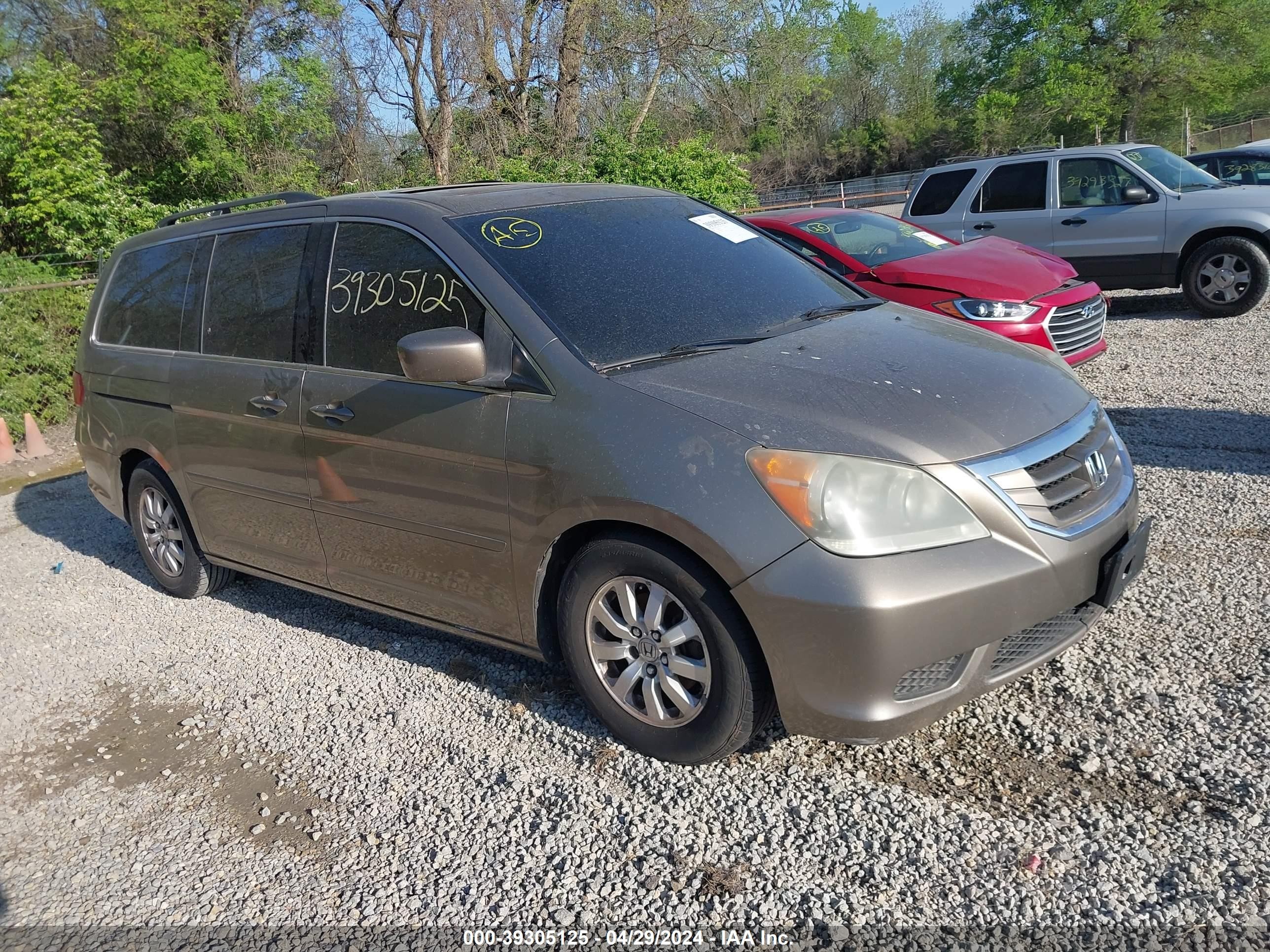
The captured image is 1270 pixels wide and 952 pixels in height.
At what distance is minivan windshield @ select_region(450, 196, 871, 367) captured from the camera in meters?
3.63

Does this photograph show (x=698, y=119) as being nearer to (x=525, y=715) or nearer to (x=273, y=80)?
(x=273, y=80)

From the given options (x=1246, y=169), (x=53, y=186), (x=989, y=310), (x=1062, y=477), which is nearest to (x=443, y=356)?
(x=1062, y=477)

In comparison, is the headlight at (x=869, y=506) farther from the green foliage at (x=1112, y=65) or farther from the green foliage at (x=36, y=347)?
the green foliage at (x=1112, y=65)

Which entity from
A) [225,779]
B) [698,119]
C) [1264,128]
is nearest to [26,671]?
[225,779]

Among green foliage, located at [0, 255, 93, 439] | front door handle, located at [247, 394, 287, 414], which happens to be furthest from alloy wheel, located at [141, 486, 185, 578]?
green foliage, located at [0, 255, 93, 439]

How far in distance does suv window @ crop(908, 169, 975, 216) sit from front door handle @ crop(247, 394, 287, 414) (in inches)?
355

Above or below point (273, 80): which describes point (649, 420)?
below

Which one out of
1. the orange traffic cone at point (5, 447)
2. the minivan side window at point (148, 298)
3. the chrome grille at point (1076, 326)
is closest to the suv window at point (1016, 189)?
the chrome grille at point (1076, 326)

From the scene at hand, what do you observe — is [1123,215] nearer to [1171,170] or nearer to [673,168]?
[1171,170]

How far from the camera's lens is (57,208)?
15.7m

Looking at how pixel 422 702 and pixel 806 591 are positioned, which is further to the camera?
pixel 422 702

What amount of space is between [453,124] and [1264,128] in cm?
2754

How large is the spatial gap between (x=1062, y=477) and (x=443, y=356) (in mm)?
1986

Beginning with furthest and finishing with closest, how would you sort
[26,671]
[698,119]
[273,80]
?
[698,119]
[273,80]
[26,671]
